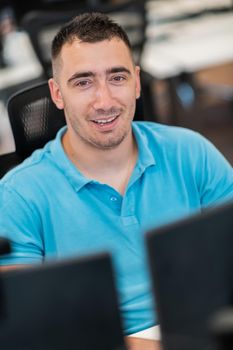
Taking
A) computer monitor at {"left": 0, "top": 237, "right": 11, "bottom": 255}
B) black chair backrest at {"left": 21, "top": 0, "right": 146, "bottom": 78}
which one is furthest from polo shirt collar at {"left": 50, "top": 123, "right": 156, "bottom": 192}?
black chair backrest at {"left": 21, "top": 0, "right": 146, "bottom": 78}

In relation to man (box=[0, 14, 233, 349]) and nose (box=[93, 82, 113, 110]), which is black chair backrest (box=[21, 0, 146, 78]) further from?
nose (box=[93, 82, 113, 110])

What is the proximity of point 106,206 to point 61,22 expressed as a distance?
1558 mm

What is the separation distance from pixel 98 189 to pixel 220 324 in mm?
783

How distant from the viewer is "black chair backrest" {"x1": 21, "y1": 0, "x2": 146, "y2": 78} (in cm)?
264

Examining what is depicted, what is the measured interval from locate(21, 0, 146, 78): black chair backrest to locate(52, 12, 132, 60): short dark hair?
127 cm

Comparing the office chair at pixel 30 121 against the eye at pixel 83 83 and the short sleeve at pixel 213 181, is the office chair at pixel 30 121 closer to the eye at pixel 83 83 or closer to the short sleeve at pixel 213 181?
the eye at pixel 83 83

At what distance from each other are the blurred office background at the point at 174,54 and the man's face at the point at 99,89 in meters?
1.36

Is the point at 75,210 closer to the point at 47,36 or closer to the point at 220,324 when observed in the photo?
the point at 220,324

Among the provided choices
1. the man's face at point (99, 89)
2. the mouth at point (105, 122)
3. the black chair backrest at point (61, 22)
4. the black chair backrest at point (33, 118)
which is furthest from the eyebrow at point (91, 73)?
the black chair backrest at point (61, 22)

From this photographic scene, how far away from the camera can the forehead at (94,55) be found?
134 centimetres

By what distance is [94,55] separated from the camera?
134cm

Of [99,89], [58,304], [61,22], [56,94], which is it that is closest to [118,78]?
[99,89]

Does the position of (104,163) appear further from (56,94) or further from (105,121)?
(56,94)

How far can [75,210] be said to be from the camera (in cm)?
132
